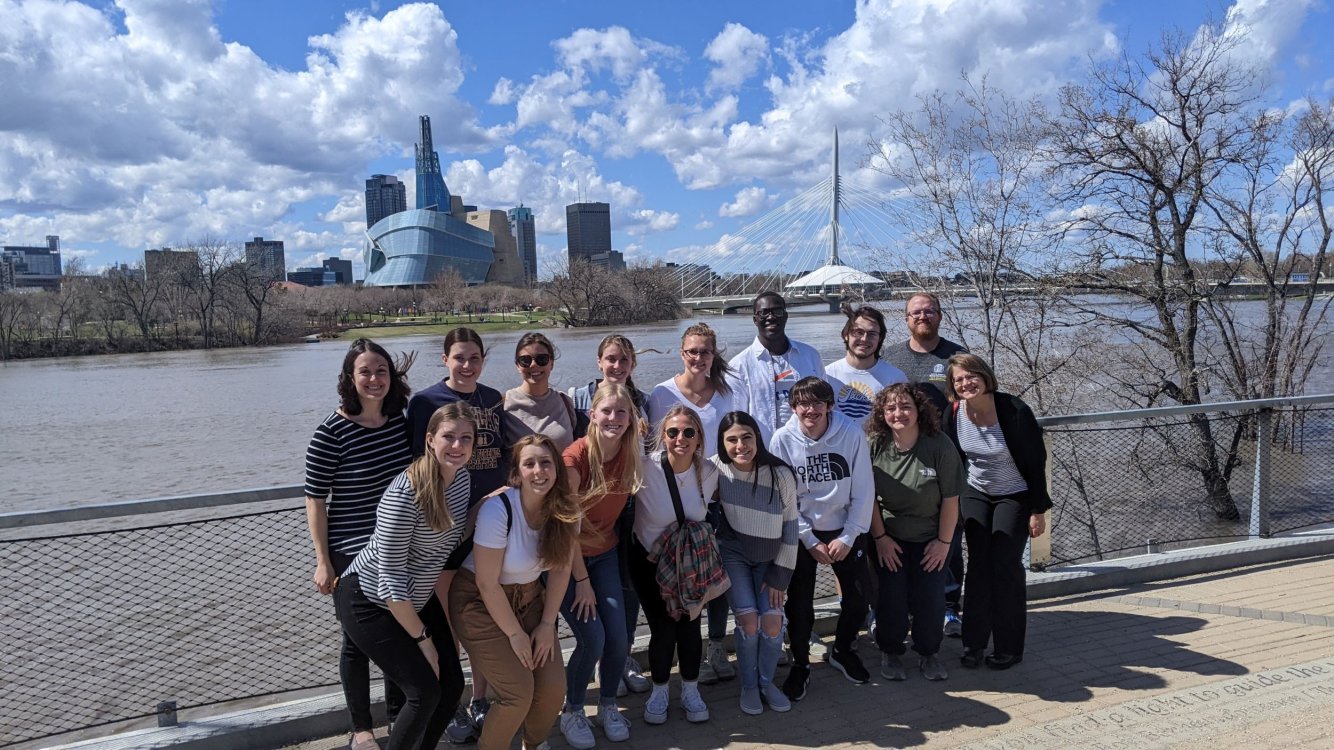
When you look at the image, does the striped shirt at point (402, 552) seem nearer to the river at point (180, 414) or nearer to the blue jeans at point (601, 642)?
the blue jeans at point (601, 642)

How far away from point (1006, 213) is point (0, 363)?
62.6 meters

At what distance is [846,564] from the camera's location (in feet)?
13.1

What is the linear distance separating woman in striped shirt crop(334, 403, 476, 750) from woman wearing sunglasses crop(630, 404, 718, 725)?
832 mm

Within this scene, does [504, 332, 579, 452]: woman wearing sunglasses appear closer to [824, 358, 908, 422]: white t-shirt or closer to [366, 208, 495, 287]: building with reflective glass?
[824, 358, 908, 422]: white t-shirt

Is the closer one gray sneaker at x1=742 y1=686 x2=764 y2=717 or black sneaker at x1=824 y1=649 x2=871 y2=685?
gray sneaker at x1=742 y1=686 x2=764 y2=717

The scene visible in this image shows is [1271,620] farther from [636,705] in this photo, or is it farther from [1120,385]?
[1120,385]

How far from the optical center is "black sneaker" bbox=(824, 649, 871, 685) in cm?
397

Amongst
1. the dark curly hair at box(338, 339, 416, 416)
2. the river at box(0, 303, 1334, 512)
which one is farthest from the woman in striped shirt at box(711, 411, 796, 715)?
the river at box(0, 303, 1334, 512)

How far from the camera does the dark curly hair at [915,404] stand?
13.2 feet

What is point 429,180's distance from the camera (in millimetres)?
185000

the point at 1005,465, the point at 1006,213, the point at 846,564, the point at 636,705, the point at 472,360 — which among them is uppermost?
the point at 1006,213

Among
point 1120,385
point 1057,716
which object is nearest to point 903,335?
point 1120,385

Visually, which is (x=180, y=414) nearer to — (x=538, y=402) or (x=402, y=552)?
(x=538, y=402)

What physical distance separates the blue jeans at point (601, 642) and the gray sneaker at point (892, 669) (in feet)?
4.05
